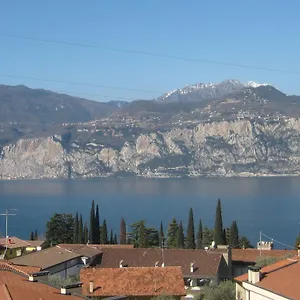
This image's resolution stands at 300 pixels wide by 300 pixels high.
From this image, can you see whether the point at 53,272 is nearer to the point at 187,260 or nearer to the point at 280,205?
the point at 187,260

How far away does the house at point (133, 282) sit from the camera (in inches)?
658

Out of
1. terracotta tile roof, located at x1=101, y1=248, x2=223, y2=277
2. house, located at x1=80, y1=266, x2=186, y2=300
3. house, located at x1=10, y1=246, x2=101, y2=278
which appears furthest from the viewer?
terracotta tile roof, located at x1=101, y1=248, x2=223, y2=277

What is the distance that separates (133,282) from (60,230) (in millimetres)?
23354

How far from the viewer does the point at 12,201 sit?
390 feet

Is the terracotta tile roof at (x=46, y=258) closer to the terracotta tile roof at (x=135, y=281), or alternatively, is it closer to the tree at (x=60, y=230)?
the terracotta tile roof at (x=135, y=281)

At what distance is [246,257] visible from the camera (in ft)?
90.4

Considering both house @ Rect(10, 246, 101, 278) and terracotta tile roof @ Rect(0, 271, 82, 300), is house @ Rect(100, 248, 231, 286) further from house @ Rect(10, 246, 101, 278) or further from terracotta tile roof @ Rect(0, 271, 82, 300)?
terracotta tile roof @ Rect(0, 271, 82, 300)

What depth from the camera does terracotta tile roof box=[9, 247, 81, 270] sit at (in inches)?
840

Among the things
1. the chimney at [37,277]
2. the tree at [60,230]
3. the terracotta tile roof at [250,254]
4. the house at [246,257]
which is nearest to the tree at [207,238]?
the tree at [60,230]

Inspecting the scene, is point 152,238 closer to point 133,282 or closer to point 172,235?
point 172,235

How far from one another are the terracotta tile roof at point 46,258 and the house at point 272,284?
8.65m

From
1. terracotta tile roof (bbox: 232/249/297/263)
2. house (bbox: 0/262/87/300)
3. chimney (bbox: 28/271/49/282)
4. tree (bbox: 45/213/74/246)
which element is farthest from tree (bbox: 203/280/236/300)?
tree (bbox: 45/213/74/246)

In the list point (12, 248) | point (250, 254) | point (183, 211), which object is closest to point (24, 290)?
point (250, 254)

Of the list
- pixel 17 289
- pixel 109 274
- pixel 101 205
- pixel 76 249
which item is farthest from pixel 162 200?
pixel 17 289
